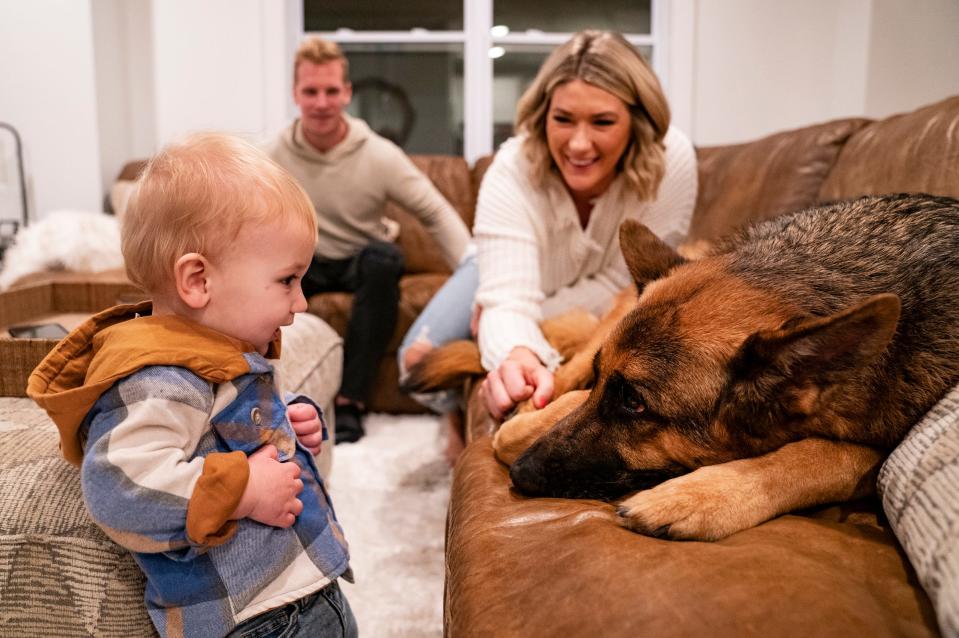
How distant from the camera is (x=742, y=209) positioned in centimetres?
265

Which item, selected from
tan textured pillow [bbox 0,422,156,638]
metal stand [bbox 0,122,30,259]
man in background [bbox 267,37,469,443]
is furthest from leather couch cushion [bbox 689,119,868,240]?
metal stand [bbox 0,122,30,259]

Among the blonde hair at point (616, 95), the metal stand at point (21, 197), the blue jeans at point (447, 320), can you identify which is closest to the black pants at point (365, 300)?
the blue jeans at point (447, 320)

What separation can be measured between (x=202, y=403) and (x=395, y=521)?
140 centimetres

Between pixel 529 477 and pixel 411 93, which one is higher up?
Answer: pixel 411 93

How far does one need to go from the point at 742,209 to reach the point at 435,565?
1833mm

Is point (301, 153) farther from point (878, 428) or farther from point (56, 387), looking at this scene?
point (878, 428)

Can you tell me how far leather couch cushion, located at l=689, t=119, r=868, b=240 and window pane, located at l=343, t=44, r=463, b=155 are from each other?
287cm

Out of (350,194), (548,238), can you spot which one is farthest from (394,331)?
(548,238)

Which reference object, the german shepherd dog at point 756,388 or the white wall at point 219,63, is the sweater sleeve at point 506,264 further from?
the white wall at point 219,63

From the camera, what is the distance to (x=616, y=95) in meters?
1.95

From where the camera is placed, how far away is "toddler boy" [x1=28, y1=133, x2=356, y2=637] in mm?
880

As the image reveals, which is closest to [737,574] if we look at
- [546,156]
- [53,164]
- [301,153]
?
[546,156]

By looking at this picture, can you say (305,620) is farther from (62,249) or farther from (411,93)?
(411,93)

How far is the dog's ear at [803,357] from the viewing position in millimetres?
870
